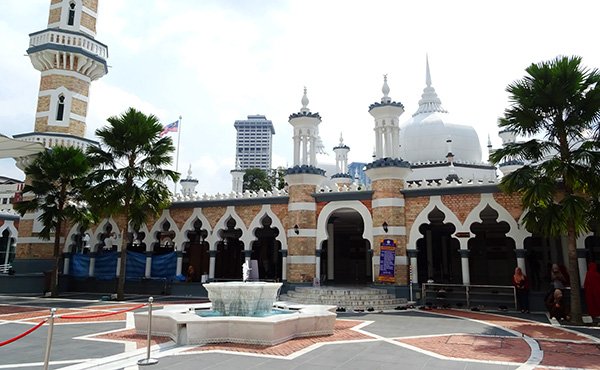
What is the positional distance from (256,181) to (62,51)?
113ft

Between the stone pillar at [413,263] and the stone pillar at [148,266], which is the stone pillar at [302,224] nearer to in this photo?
the stone pillar at [413,263]

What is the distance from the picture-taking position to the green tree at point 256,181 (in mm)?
54156

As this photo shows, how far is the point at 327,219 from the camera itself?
17719 mm

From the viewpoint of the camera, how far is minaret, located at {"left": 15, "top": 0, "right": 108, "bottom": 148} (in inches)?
870

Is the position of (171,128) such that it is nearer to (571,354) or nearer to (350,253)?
(350,253)

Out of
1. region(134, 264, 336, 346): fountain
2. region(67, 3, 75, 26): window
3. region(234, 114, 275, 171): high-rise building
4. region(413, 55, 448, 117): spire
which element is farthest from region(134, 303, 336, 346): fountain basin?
region(234, 114, 275, 171): high-rise building

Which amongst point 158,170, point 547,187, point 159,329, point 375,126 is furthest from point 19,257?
point 547,187

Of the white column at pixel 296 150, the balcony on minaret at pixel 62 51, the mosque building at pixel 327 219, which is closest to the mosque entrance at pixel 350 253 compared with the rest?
the mosque building at pixel 327 219

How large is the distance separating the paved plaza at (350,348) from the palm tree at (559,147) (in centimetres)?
281

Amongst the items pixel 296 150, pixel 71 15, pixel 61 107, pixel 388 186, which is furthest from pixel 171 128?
pixel 388 186

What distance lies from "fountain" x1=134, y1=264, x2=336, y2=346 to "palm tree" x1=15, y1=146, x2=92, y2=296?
11.4 m

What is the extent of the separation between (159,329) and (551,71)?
40.7ft

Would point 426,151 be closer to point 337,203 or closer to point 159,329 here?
point 337,203

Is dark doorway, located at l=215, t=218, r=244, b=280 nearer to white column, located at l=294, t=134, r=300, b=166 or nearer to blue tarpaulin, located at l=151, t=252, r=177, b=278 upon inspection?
blue tarpaulin, located at l=151, t=252, r=177, b=278
